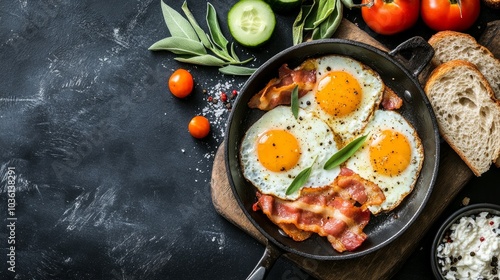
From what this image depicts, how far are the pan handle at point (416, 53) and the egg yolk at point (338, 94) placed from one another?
345 mm

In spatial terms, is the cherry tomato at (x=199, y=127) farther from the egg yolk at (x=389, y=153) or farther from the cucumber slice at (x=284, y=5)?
the egg yolk at (x=389, y=153)

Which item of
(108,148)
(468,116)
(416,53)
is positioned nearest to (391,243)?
(468,116)

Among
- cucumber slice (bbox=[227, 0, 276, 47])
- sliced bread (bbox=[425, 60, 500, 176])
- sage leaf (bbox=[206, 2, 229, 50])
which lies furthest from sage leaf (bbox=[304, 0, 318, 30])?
sliced bread (bbox=[425, 60, 500, 176])

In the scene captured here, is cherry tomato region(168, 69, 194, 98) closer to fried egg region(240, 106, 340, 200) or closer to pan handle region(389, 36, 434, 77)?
fried egg region(240, 106, 340, 200)

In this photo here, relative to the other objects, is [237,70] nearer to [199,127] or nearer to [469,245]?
[199,127]

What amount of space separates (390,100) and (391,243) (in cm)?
99

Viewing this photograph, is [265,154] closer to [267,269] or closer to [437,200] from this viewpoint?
[267,269]

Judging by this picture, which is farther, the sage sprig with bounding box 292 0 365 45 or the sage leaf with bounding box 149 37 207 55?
the sage leaf with bounding box 149 37 207 55

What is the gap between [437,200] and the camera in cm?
406

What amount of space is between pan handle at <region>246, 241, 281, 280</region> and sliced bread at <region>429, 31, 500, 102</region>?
168 centimetres

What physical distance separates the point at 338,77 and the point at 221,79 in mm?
862

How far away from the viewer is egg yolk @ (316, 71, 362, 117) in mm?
3963

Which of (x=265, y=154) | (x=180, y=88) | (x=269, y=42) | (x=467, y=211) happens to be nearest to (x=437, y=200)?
(x=467, y=211)

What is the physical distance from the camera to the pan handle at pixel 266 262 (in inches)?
151
